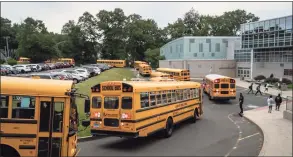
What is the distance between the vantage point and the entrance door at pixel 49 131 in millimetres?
10672

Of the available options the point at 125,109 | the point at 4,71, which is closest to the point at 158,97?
the point at 125,109

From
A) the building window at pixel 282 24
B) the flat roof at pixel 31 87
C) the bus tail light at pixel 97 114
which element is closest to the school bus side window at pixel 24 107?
the flat roof at pixel 31 87

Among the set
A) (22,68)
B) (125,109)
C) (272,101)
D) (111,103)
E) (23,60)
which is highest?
(23,60)

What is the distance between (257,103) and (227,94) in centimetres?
288

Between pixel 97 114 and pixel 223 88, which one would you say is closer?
pixel 97 114

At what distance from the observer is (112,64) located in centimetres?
8544

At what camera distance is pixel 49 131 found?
421 inches

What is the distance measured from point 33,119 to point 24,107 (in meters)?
0.44

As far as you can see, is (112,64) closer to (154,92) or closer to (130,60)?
(130,60)

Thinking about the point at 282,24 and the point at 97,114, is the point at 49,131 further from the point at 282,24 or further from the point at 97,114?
the point at 282,24

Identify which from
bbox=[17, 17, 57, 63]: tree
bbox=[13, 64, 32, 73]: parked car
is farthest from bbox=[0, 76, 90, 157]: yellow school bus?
bbox=[17, 17, 57, 63]: tree

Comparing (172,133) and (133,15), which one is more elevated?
(133,15)

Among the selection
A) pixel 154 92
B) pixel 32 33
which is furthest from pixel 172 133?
pixel 32 33

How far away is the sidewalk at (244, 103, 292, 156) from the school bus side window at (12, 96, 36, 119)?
7370 mm
